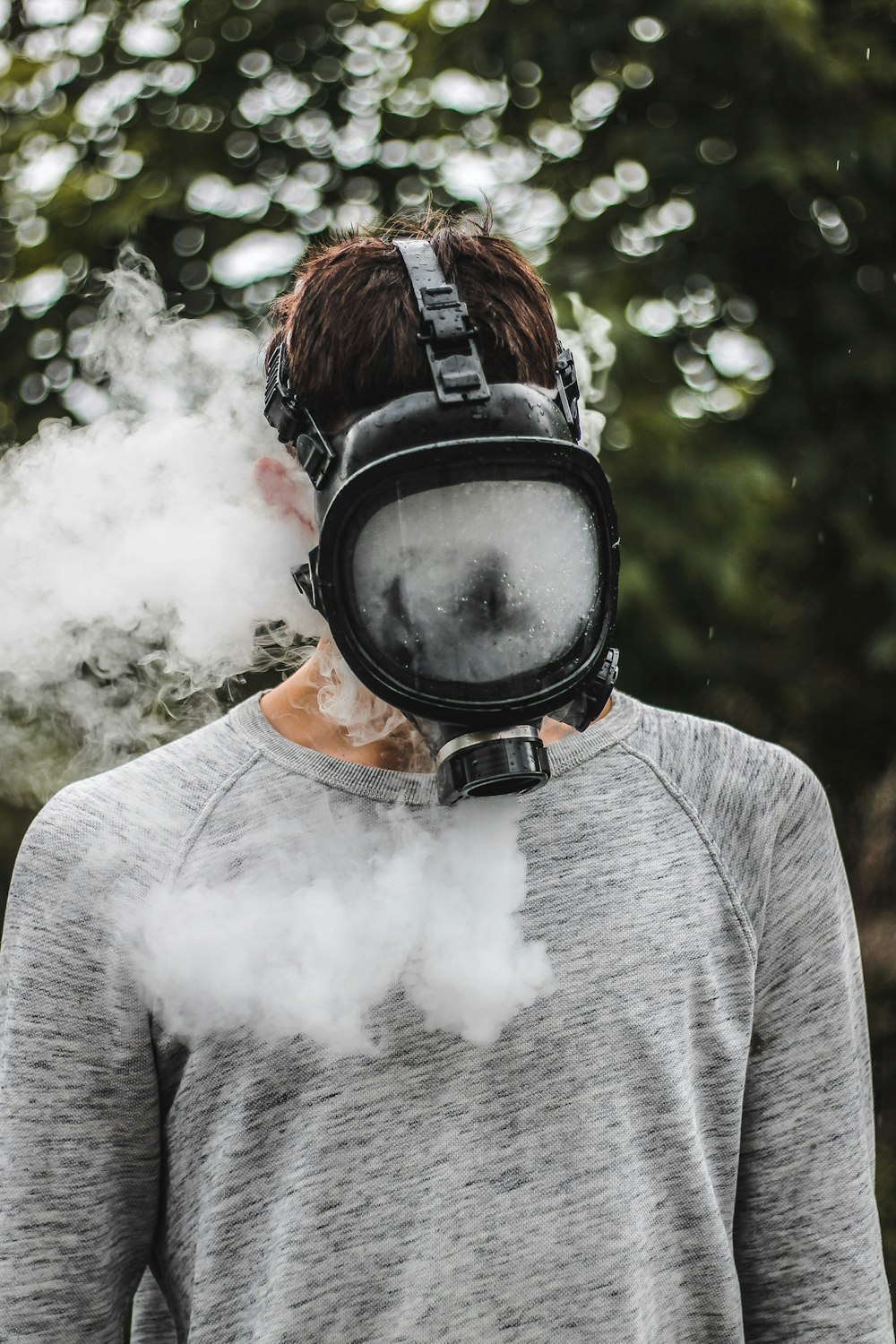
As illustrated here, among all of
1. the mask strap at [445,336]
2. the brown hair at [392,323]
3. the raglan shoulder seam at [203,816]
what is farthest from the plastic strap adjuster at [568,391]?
the raglan shoulder seam at [203,816]

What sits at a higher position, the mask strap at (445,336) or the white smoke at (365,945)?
the mask strap at (445,336)

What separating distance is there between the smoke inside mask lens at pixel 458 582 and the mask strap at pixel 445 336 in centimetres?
10

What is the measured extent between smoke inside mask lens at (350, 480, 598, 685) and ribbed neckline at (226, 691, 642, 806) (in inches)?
8.4

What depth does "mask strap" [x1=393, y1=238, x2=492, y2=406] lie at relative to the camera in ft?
4.09

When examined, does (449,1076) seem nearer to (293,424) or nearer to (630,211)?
(293,424)

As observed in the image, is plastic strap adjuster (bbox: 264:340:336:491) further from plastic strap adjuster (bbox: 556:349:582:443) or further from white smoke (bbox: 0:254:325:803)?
plastic strap adjuster (bbox: 556:349:582:443)

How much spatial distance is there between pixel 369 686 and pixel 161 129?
2386 millimetres

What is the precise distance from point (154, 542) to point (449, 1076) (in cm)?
78

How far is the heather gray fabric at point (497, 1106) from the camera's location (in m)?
1.35

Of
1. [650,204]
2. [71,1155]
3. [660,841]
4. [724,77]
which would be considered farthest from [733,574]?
[71,1155]

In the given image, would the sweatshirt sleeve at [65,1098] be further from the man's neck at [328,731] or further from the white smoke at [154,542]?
the white smoke at [154,542]

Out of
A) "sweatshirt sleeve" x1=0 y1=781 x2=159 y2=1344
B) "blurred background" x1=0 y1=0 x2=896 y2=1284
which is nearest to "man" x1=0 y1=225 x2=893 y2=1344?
"sweatshirt sleeve" x1=0 y1=781 x2=159 y2=1344

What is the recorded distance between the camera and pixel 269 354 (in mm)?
1514

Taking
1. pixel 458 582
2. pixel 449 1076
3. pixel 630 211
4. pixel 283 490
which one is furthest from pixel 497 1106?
pixel 630 211
